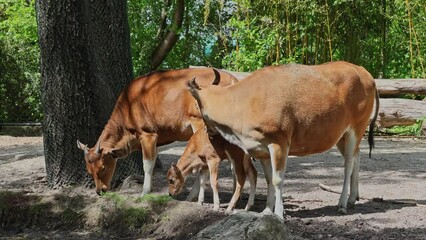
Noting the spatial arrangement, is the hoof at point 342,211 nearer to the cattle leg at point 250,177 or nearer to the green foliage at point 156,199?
the cattle leg at point 250,177

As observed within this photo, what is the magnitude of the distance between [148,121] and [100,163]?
78 centimetres

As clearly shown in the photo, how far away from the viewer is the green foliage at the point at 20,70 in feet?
68.5

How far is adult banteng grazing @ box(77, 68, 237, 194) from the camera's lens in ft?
25.8

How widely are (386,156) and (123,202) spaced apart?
639cm

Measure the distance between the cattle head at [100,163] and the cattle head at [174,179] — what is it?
90 centimetres

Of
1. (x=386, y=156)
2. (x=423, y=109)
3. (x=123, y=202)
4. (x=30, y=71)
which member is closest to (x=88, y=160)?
(x=123, y=202)

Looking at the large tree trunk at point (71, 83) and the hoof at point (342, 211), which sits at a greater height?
the large tree trunk at point (71, 83)

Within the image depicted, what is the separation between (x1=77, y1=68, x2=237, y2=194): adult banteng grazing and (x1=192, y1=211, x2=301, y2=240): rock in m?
2.48

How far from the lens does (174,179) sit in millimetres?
7684

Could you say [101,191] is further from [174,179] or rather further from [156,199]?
[156,199]

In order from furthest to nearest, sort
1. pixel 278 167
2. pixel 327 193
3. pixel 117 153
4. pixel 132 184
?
1. pixel 132 184
2. pixel 327 193
3. pixel 117 153
4. pixel 278 167

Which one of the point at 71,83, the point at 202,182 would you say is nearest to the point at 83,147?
the point at 71,83

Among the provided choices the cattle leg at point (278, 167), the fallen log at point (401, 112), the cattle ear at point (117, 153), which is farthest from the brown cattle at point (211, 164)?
the fallen log at point (401, 112)

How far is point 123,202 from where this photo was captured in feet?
23.5
